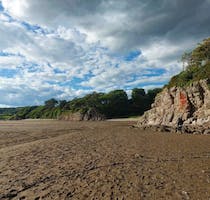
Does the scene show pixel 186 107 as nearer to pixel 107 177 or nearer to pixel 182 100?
pixel 182 100

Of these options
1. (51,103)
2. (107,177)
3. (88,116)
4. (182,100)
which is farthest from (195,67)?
(51,103)

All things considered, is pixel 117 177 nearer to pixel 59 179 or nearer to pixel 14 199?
pixel 59 179

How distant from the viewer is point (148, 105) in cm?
9719

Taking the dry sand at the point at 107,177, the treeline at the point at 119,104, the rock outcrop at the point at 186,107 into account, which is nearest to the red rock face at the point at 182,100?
the rock outcrop at the point at 186,107

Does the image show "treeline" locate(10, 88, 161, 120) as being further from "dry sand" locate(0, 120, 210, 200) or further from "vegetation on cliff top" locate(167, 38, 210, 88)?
"dry sand" locate(0, 120, 210, 200)

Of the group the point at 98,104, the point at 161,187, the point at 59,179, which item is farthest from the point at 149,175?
the point at 98,104

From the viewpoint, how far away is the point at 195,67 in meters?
41.2

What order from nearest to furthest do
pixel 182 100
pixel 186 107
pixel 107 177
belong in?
pixel 107 177 → pixel 186 107 → pixel 182 100

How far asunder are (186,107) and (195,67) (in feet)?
45.7

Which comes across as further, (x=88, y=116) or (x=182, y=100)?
(x=88, y=116)

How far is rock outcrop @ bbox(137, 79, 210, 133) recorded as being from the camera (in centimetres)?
2856

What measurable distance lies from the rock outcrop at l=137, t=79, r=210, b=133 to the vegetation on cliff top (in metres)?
1.63

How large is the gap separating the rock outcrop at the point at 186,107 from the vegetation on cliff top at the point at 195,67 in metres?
1.63

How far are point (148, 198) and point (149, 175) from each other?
6.50 ft
